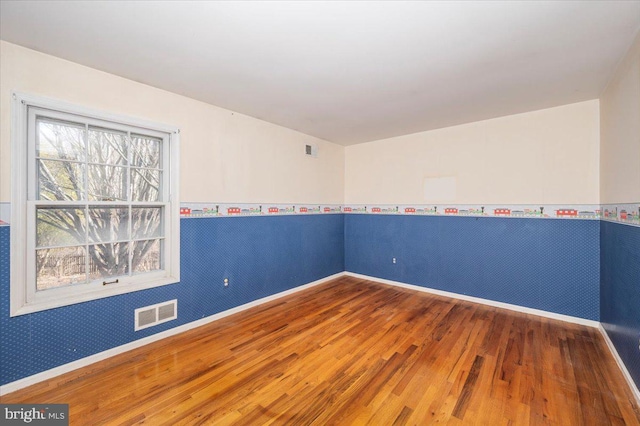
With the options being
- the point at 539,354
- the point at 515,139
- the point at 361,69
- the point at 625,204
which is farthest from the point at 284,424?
the point at 515,139

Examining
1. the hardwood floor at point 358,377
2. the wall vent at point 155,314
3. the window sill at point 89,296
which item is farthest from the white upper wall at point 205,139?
the hardwood floor at point 358,377

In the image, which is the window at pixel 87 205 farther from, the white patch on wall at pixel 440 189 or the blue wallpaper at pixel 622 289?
the blue wallpaper at pixel 622 289

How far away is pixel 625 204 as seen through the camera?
2.18 metres

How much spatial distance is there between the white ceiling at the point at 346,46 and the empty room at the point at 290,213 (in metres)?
0.02

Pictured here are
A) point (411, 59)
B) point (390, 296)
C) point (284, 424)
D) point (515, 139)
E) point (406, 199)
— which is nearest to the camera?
point (284, 424)

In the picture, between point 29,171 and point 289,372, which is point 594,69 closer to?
point 289,372

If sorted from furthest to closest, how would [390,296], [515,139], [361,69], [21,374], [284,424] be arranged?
[390,296] → [515,139] → [361,69] → [21,374] → [284,424]

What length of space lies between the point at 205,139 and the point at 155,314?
Answer: 78.3 inches

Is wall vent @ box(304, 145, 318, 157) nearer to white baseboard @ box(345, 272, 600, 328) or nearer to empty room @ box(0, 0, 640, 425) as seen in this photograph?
empty room @ box(0, 0, 640, 425)

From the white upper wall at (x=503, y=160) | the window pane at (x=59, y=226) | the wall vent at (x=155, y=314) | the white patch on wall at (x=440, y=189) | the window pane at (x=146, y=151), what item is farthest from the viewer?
the white patch on wall at (x=440, y=189)

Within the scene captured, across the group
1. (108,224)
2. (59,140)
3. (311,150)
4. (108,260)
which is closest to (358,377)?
(108,260)

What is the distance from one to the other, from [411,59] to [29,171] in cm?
321

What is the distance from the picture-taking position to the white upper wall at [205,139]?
2.02 metres

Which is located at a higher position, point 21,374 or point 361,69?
point 361,69
